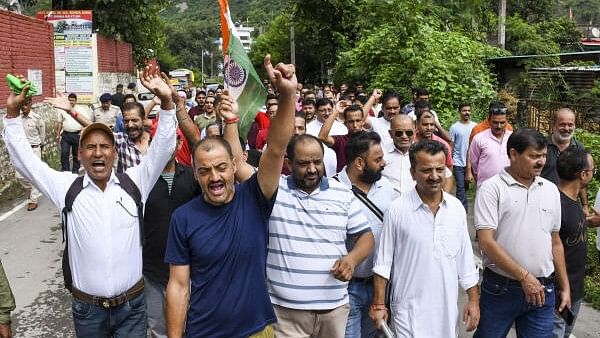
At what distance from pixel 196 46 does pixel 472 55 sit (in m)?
95.2

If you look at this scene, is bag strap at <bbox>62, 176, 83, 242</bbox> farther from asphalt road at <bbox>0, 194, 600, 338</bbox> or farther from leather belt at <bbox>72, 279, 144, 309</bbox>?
asphalt road at <bbox>0, 194, 600, 338</bbox>

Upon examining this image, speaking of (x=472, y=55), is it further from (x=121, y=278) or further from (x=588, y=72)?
(x=121, y=278)

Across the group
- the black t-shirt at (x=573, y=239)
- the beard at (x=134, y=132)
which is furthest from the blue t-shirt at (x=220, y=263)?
the black t-shirt at (x=573, y=239)

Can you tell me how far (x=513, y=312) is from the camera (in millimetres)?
3797

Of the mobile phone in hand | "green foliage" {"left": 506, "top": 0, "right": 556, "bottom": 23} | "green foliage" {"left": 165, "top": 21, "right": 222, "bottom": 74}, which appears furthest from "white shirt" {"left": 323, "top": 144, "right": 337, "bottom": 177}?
"green foliage" {"left": 165, "top": 21, "right": 222, "bottom": 74}

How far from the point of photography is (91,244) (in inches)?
133

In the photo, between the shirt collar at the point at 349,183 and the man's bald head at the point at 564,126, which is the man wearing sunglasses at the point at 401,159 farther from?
the man's bald head at the point at 564,126

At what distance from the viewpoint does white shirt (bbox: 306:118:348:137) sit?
23.8 ft

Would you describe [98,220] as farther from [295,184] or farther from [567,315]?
[567,315]

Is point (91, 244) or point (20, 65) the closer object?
point (91, 244)

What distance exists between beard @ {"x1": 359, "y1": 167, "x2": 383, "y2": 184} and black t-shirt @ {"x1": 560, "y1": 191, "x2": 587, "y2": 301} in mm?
1196

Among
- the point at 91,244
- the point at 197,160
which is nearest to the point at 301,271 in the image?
the point at 197,160

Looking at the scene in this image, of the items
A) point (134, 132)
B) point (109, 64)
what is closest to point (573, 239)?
point (134, 132)

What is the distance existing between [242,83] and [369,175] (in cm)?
103
